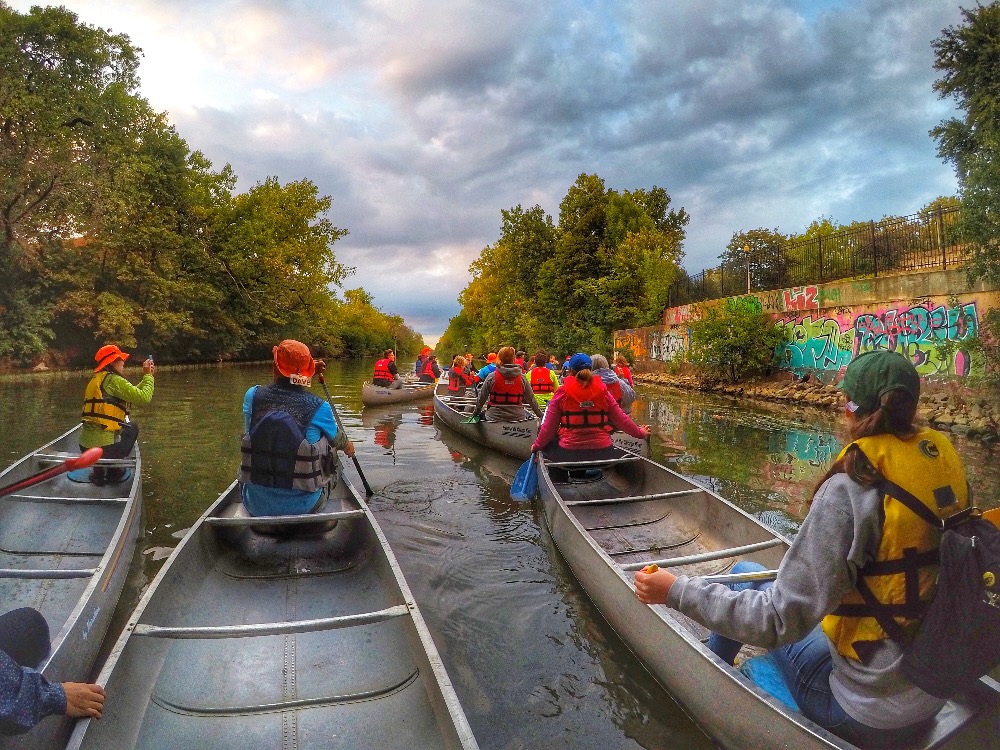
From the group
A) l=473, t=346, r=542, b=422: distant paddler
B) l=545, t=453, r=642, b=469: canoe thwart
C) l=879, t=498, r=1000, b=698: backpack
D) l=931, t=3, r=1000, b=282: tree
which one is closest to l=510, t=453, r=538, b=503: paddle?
l=545, t=453, r=642, b=469: canoe thwart

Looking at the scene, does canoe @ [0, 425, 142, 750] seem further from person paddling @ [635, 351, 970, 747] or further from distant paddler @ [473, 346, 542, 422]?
distant paddler @ [473, 346, 542, 422]

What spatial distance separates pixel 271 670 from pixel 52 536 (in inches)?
142

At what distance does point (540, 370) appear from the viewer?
43.2ft

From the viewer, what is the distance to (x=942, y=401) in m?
13.3

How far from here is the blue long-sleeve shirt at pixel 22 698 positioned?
2.00m

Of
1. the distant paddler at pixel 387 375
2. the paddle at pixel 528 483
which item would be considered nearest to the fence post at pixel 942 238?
the paddle at pixel 528 483

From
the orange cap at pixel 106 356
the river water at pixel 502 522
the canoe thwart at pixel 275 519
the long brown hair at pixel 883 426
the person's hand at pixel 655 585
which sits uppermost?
the orange cap at pixel 106 356

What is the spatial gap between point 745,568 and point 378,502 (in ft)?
17.4

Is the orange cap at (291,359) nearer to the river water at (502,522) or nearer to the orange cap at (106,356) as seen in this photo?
the river water at (502,522)

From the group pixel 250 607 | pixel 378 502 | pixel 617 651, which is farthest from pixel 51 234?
pixel 617 651

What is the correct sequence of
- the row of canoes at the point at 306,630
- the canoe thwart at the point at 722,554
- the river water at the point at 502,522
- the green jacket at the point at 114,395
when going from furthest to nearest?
the green jacket at the point at 114,395
the canoe thwart at the point at 722,554
the river water at the point at 502,522
the row of canoes at the point at 306,630

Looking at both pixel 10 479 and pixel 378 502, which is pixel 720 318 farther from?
pixel 10 479

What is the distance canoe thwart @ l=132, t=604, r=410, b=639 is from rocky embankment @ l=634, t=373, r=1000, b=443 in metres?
8.31

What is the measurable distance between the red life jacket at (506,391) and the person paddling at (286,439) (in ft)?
20.5
